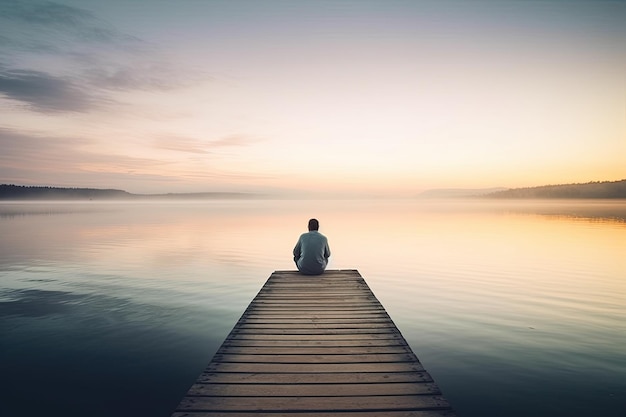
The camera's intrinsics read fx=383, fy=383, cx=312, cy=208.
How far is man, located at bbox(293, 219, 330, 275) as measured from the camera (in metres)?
11.6

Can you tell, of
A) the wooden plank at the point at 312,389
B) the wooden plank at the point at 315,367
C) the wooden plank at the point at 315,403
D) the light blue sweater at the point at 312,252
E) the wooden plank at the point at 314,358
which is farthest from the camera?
the light blue sweater at the point at 312,252

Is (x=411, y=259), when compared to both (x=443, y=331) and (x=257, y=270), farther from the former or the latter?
(x=443, y=331)

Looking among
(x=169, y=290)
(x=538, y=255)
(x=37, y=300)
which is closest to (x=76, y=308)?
(x=37, y=300)

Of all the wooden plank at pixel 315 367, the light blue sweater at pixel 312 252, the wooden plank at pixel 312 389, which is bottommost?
the wooden plank at pixel 315 367

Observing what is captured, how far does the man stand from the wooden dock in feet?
9.91

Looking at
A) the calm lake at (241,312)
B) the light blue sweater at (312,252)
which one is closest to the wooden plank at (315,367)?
the calm lake at (241,312)

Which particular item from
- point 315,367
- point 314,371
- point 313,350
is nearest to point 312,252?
point 313,350

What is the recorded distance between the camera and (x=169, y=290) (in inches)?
624

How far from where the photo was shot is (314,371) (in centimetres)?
545

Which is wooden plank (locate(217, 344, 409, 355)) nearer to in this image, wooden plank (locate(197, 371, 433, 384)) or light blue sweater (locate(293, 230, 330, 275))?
wooden plank (locate(197, 371, 433, 384))

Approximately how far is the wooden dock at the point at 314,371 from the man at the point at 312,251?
9.91 ft

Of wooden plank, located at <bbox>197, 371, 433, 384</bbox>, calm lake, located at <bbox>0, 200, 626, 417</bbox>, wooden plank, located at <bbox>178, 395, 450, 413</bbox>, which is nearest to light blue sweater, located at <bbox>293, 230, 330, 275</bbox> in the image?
calm lake, located at <bbox>0, 200, 626, 417</bbox>

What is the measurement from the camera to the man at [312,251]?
11648mm

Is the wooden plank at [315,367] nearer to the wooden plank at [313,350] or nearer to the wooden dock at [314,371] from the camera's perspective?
the wooden dock at [314,371]
